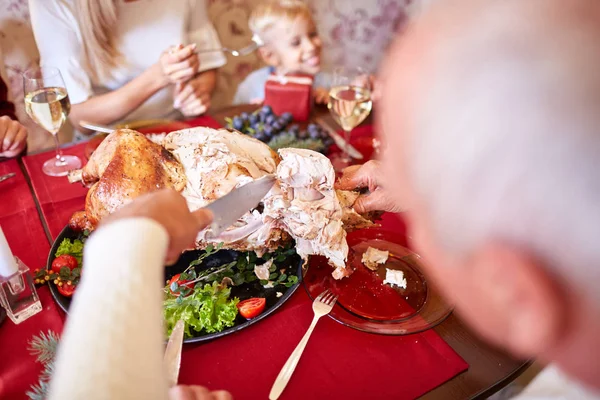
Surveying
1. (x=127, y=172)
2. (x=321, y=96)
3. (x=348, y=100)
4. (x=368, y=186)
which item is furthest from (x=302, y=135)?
(x=127, y=172)

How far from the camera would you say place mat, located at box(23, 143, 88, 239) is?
0.99 meters

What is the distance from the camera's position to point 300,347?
70 cm

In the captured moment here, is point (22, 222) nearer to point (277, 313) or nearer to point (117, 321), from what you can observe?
point (277, 313)

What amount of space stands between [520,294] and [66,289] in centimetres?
71

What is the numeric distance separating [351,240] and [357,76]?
559mm

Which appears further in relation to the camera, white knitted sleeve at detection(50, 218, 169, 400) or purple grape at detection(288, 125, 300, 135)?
purple grape at detection(288, 125, 300, 135)

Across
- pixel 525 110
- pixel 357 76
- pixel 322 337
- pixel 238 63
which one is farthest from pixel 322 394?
pixel 238 63

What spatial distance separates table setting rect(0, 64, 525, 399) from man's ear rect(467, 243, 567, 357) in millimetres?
331

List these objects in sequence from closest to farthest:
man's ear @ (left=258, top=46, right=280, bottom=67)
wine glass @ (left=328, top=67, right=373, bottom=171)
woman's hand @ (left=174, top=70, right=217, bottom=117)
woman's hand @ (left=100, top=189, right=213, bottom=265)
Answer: woman's hand @ (left=100, top=189, right=213, bottom=265) < wine glass @ (left=328, top=67, right=373, bottom=171) < woman's hand @ (left=174, top=70, right=217, bottom=117) < man's ear @ (left=258, top=46, right=280, bottom=67)

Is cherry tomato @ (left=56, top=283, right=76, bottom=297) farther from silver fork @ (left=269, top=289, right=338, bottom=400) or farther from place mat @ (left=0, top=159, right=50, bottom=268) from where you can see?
silver fork @ (left=269, top=289, right=338, bottom=400)

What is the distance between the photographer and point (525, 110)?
12.0 inches

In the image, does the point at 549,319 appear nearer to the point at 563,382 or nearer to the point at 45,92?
the point at 563,382

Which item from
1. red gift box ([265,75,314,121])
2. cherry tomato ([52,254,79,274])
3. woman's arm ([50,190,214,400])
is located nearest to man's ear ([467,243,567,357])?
woman's arm ([50,190,214,400])

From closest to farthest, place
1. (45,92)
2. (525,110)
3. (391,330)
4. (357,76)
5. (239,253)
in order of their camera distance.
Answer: (525,110), (391,330), (239,253), (45,92), (357,76)
